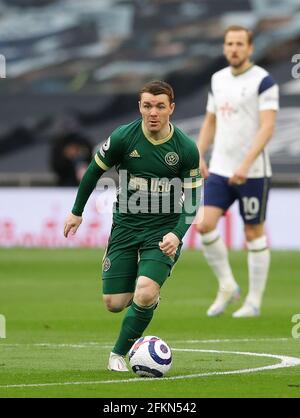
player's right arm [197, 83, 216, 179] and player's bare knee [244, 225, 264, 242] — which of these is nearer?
player's bare knee [244, 225, 264, 242]

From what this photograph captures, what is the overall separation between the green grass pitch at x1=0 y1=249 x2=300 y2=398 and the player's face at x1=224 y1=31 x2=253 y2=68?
267 cm

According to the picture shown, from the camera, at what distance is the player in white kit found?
1300cm

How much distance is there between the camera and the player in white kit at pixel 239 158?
13000 millimetres

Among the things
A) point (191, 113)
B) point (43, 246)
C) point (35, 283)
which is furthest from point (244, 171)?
point (191, 113)

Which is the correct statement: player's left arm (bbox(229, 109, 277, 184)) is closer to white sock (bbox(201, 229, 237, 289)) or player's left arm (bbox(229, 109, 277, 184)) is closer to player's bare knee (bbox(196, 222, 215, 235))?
player's bare knee (bbox(196, 222, 215, 235))

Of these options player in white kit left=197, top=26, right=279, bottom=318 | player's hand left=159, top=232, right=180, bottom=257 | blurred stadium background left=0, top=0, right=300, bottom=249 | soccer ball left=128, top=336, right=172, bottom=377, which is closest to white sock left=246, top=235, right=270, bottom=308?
player in white kit left=197, top=26, right=279, bottom=318

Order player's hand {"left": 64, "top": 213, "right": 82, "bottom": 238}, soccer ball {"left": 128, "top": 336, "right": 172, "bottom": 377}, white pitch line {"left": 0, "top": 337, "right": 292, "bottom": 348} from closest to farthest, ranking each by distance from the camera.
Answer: soccer ball {"left": 128, "top": 336, "right": 172, "bottom": 377} → player's hand {"left": 64, "top": 213, "right": 82, "bottom": 238} → white pitch line {"left": 0, "top": 337, "right": 292, "bottom": 348}

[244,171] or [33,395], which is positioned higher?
[244,171]

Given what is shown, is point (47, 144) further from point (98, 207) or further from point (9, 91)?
point (98, 207)

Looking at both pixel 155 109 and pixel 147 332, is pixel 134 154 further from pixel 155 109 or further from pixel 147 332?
pixel 147 332

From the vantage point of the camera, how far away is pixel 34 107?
104 ft

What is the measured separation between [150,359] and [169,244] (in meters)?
0.81
